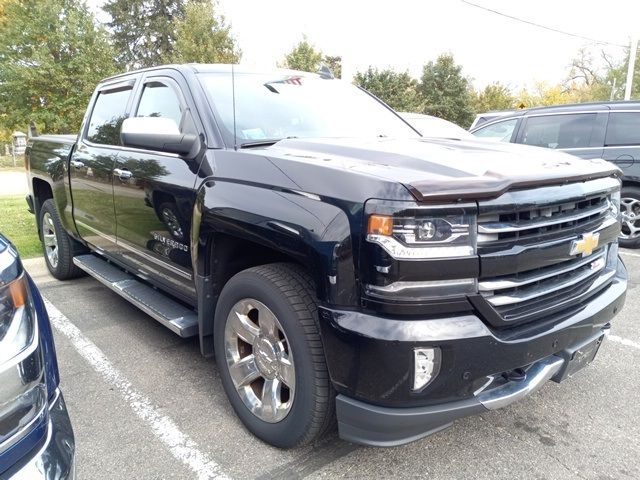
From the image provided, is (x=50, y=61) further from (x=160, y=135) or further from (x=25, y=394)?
(x=25, y=394)

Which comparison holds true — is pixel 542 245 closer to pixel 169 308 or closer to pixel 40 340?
pixel 40 340

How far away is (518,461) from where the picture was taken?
237 cm

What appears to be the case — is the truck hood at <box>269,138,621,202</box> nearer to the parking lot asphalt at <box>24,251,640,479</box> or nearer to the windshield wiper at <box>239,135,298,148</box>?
the windshield wiper at <box>239,135,298,148</box>

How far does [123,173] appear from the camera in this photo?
3512 millimetres

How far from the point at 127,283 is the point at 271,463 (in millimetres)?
2092

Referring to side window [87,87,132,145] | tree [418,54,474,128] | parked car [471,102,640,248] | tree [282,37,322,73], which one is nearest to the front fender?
side window [87,87,132,145]

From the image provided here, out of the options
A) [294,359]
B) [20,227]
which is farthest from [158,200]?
[20,227]

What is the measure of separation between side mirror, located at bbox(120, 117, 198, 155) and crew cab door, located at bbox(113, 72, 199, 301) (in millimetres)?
101

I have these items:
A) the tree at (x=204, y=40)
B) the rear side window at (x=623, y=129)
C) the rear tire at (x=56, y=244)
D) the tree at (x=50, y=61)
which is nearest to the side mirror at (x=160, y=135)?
the rear tire at (x=56, y=244)

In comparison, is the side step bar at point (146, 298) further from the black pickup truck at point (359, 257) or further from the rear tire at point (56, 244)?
the rear tire at point (56, 244)

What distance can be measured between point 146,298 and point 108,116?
1.76 meters

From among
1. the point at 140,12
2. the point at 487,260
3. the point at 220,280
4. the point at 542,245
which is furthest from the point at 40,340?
the point at 140,12

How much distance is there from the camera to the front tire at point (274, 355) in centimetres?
212

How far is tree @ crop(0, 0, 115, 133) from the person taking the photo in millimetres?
17641
